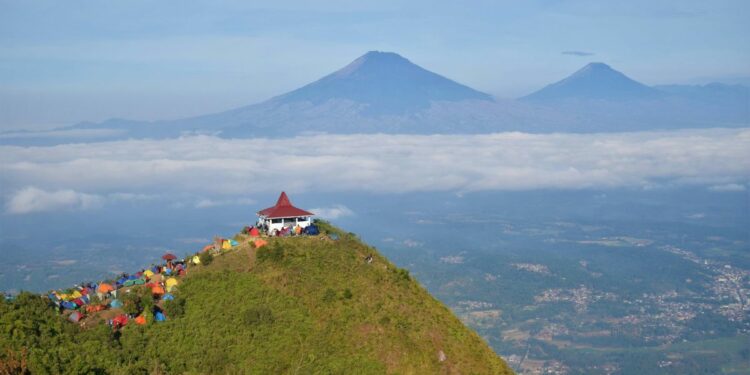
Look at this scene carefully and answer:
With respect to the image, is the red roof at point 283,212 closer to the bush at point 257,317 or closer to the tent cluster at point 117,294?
the tent cluster at point 117,294

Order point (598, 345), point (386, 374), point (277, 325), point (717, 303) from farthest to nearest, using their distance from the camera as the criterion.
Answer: point (717, 303) → point (598, 345) → point (277, 325) → point (386, 374)

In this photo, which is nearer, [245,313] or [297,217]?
[245,313]

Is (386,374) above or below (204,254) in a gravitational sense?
below

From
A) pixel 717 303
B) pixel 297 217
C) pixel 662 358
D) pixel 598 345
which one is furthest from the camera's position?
pixel 717 303

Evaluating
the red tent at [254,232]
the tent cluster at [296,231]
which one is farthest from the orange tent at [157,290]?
the tent cluster at [296,231]

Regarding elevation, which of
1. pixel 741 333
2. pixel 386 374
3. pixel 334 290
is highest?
pixel 334 290

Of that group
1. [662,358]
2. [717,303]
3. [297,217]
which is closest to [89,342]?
[297,217]

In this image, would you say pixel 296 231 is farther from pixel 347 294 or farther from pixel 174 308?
pixel 174 308

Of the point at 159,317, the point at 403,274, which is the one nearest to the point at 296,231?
the point at 403,274

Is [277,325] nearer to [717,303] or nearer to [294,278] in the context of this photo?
[294,278]
